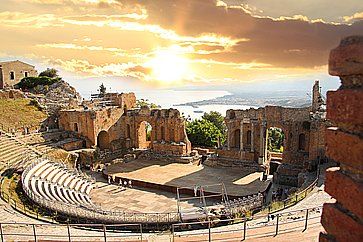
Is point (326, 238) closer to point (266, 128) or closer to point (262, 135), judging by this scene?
point (262, 135)

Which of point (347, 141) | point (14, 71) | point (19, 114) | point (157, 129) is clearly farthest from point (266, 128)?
point (14, 71)

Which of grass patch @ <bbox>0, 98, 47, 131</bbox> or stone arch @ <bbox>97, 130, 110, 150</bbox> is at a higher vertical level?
grass patch @ <bbox>0, 98, 47, 131</bbox>

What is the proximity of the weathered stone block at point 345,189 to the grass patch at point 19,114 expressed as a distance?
3371 centimetres

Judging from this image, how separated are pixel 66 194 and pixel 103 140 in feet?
52.6

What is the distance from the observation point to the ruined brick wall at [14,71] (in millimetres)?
52750

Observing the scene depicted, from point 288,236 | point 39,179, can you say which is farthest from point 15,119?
point 288,236

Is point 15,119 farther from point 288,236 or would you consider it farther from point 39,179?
point 288,236

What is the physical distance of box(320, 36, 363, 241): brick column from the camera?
7.97 ft

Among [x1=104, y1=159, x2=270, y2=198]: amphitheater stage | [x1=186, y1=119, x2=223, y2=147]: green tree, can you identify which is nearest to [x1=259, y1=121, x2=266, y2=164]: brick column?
[x1=104, y1=159, x2=270, y2=198]: amphitheater stage

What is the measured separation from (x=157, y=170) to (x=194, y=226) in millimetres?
13358

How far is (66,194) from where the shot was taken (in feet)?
63.7

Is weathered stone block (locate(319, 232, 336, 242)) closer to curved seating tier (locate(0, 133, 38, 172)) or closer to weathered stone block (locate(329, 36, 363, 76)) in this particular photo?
weathered stone block (locate(329, 36, 363, 76))

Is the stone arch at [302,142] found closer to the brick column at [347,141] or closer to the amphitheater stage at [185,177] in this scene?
the amphitheater stage at [185,177]

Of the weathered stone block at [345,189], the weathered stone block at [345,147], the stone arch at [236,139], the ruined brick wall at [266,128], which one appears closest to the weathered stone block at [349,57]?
the weathered stone block at [345,147]
